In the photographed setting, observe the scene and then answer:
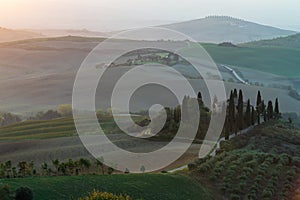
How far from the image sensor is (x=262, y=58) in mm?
163875

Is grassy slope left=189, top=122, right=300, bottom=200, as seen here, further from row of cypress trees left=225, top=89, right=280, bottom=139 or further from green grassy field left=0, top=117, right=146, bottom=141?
green grassy field left=0, top=117, right=146, bottom=141

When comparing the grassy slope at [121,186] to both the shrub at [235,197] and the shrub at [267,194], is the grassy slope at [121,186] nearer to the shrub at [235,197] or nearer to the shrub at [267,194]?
the shrub at [235,197]

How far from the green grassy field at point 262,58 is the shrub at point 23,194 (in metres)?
136

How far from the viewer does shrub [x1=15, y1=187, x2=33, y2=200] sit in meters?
19.5

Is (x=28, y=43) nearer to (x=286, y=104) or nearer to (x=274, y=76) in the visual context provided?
(x=274, y=76)

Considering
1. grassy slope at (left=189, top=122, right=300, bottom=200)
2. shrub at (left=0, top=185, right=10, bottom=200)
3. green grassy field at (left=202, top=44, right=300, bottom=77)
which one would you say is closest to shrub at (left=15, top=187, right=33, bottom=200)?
shrub at (left=0, top=185, right=10, bottom=200)

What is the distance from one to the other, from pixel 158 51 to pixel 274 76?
38.9 metres

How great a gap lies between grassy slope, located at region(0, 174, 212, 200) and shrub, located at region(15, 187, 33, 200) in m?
0.86

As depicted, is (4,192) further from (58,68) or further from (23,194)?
(58,68)

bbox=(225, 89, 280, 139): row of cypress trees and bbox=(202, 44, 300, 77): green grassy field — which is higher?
bbox=(202, 44, 300, 77): green grassy field

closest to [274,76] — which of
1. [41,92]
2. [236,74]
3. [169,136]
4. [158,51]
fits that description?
[236,74]

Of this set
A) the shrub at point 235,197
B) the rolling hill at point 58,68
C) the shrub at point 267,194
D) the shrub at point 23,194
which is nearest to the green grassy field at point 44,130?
the rolling hill at point 58,68

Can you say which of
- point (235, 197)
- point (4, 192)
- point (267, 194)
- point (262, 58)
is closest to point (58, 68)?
point (262, 58)

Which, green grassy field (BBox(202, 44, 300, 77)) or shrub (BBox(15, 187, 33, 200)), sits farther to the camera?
green grassy field (BBox(202, 44, 300, 77))
